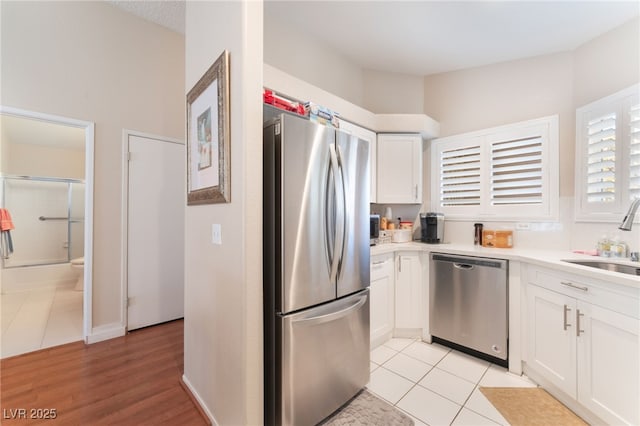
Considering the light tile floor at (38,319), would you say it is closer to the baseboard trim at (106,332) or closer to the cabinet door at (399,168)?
the baseboard trim at (106,332)

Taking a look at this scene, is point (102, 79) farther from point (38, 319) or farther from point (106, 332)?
point (38, 319)

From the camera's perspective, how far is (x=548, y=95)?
2.48 meters

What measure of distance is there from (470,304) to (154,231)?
127 inches

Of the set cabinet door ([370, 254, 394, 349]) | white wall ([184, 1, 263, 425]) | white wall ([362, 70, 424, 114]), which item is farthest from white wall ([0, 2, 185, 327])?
cabinet door ([370, 254, 394, 349])

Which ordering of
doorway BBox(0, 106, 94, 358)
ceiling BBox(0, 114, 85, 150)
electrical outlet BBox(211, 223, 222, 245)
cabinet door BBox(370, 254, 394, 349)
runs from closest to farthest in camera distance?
electrical outlet BBox(211, 223, 222, 245) → cabinet door BBox(370, 254, 394, 349) → doorway BBox(0, 106, 94, 358) → ceiling BBox(0, 114, 85, 150)

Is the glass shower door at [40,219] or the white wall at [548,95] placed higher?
the white wall at [548,95]

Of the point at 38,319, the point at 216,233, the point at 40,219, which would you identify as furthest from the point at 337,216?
the point at 40,219

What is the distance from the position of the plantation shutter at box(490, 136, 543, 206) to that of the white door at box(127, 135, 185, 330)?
3.45 meters

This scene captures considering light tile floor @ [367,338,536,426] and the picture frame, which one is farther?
light tile floor @ [367,338,536,426]

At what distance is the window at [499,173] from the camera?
244 cm

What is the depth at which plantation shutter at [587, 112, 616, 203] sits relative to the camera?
2.04 m

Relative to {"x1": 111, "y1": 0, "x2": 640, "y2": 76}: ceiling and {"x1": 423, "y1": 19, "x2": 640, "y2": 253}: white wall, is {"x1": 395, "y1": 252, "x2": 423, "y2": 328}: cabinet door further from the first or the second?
{"x1": 111, "y1": 0, "x2": 640, "y2": 76}: ceiling

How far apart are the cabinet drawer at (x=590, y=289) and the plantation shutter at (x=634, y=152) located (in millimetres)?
863

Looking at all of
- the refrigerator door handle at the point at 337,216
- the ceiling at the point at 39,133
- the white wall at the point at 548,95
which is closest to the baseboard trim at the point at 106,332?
the refrigerator door handle at the point at 337,216
